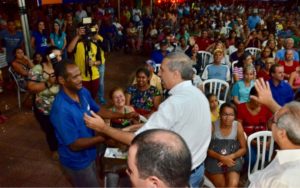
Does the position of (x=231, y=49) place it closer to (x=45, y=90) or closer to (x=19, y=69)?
(x=19, y=69)

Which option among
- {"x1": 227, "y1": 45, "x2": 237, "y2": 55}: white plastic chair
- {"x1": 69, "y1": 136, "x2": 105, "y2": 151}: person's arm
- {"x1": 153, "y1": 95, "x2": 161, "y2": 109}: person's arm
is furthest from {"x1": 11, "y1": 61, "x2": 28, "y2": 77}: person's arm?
{"x1": 227, "y1": 45, "x2": 237, "y2": 55}: white plastic chair

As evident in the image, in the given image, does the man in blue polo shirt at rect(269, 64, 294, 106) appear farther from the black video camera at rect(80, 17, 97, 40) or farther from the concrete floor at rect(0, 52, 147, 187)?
the concrete floor at rect(0, 52, 147, 187)

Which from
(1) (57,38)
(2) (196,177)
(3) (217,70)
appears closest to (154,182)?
(2) (196,177)

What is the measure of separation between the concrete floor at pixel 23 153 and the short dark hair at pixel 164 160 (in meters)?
2.47

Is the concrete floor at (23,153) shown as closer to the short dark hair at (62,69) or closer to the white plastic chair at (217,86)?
the short dark hair at (62,69)

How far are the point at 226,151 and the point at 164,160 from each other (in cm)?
215

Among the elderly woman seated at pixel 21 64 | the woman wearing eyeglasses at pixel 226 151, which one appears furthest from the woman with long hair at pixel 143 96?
the elderly woman seated at pixel 21 64

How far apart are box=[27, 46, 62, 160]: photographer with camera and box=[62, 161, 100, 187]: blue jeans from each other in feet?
4.51

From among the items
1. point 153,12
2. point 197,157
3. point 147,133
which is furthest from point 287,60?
point 153,12

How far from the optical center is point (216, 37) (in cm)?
734

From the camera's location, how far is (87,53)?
15.3 ft

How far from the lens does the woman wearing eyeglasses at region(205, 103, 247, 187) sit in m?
3.06

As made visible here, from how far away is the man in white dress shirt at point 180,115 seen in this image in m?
1.84

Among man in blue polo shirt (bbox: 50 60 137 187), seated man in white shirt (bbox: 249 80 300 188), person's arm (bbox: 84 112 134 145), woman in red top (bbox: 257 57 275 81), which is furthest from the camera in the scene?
woman in red top (bbox: 257 57 275 81)
